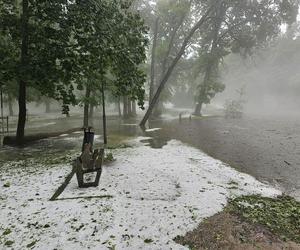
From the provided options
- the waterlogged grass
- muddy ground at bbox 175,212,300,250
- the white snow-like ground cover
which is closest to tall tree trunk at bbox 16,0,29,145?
the white snow-like ground cover

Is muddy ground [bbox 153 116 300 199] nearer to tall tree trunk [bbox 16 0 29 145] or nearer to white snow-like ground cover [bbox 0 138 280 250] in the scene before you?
white snow-like ground cover [bbox 0 138 280 250]

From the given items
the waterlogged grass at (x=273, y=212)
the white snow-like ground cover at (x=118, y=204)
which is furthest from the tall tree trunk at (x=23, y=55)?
the waterlogged grass at (x=273, y=212)

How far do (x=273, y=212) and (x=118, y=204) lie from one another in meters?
3.72

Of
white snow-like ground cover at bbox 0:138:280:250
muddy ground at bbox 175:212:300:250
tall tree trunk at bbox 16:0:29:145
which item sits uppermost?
tall tree trunk at bbox 16:0:29:145

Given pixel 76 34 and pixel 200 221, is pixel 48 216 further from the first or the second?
pixel 76 34

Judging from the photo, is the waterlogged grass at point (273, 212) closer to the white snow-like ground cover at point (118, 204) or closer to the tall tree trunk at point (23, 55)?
the white snow-like ground cover at point (118, 204)

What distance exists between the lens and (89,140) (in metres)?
9.52

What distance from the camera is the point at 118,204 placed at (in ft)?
21.2

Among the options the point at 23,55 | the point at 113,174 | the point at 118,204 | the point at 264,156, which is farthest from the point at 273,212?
the point at 23,55

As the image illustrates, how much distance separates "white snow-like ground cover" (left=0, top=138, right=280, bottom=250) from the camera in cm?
523

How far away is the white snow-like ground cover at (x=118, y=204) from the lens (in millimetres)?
5230

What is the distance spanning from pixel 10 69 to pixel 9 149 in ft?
12.7

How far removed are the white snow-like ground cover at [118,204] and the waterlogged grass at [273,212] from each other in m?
0.40

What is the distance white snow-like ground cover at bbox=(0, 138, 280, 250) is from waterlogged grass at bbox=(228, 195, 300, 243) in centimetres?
40
